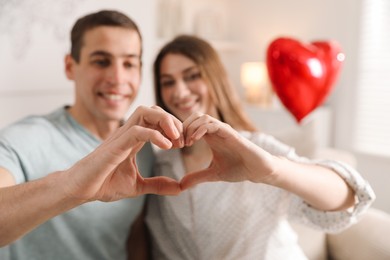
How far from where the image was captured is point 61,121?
1164 millimetres

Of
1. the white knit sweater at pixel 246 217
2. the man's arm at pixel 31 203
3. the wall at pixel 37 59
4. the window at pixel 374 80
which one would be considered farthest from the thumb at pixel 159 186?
the window at pixel 374 80

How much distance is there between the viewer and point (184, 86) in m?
Result: 1.25

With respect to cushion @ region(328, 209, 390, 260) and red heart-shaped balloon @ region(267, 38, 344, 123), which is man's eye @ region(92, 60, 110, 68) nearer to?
red heart-shaped balloon @ region(267, 38, 344, 123)

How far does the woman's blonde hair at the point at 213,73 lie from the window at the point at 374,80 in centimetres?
155

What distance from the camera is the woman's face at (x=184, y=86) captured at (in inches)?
49.4

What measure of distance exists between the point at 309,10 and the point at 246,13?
0.61m

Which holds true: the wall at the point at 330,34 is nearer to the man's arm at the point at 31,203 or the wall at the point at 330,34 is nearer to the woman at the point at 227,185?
the woman at the point at 227,185

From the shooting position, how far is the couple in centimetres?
75

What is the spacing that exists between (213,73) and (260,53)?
211 centimetres

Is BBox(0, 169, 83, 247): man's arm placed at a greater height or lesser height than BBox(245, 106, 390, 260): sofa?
greater

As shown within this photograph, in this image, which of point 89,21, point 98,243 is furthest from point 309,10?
point 98,243

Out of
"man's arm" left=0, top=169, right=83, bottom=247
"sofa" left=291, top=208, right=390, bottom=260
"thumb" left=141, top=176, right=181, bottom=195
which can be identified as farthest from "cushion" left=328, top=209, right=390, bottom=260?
"man's arm" left=0, top=169, right=83, bottom=247

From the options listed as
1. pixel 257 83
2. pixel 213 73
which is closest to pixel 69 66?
pixel 213 73

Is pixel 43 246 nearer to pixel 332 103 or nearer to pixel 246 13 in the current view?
pixel 332 103
